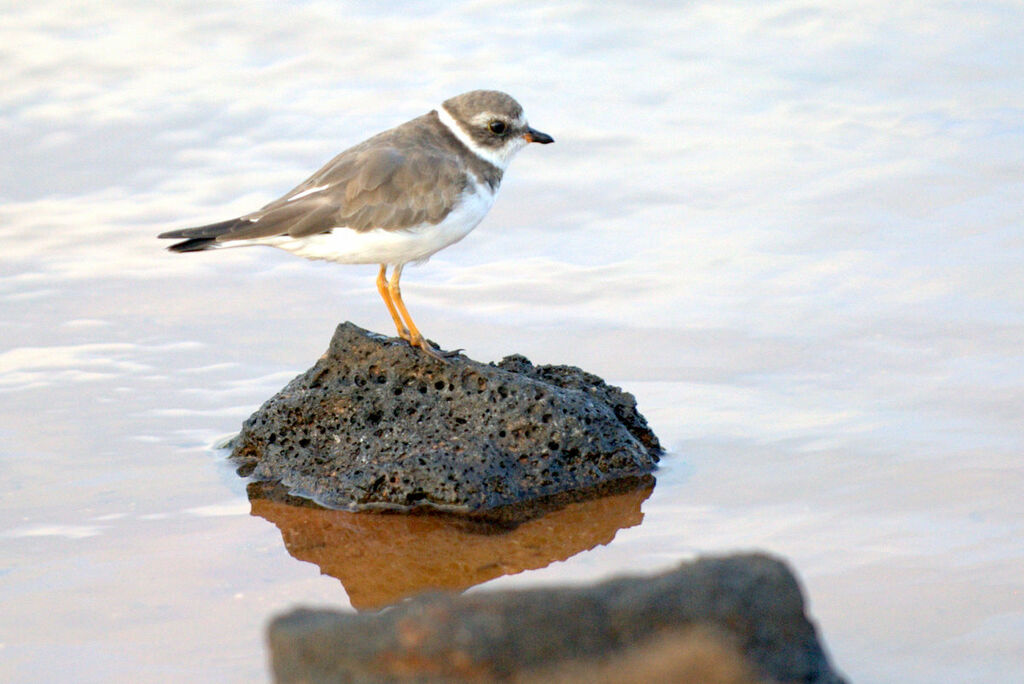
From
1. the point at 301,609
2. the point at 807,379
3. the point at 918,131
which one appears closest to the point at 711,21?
the point at 918,131

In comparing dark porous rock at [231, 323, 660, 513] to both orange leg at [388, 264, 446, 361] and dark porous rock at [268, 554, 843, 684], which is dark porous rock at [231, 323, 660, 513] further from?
dark porous rock at [268, 554, 843, 684]

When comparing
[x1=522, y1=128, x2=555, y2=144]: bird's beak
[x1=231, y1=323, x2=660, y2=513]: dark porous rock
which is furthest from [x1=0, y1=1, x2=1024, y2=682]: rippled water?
[x1=522, y1=128, x2=555, y2=144]: bird's beak

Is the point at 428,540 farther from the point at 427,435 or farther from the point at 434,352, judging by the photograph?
the point at 434,352

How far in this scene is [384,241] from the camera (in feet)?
24.5

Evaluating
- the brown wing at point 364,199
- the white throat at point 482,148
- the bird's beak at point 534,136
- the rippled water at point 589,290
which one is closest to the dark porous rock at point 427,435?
the rippled water at point 589,290

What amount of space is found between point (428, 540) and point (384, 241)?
184 centimetres

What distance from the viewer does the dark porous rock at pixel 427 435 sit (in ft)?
22.1

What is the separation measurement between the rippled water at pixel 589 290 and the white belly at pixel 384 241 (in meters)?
1.13

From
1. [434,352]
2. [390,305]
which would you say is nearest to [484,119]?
[390,305]

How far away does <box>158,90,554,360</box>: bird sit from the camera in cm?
741

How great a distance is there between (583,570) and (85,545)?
7.76 ft

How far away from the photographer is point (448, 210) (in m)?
7.55

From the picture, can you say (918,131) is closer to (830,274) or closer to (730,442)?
(830,274)

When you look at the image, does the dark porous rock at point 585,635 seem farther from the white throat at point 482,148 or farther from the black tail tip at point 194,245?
the white throat at point 482,148
